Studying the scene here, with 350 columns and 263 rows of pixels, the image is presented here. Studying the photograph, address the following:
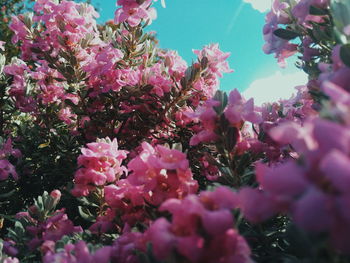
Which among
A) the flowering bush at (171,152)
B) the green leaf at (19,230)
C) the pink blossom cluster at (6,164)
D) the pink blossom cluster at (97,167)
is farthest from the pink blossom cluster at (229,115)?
the pink blossom cluster at (6,164)

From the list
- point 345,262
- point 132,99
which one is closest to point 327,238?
point 345,262

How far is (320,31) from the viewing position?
163cm

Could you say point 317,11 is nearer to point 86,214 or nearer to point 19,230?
point 86,214

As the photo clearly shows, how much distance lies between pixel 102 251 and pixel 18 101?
2877 millimetres

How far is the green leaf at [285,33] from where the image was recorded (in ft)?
6.20

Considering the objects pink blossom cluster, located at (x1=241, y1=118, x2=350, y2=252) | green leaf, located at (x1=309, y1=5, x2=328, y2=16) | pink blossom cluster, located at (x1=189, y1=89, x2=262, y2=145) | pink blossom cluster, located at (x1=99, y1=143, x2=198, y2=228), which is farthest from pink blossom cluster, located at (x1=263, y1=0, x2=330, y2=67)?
pink blossom cluster, located at (x1=241, y1=118, x2=350, y2=252)

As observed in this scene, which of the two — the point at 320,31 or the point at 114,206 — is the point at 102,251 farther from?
the point at 320,31

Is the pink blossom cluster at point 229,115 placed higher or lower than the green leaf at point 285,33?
lower

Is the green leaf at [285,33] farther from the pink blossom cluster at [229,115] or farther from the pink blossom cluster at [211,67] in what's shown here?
the pink blossom cluster at [211,67]

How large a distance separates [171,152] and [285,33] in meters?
1.03

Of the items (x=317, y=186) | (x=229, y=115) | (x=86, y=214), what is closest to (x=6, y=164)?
(x=86, y=214)

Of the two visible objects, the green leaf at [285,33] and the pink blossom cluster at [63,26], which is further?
the pink blossom cluster at [63,26]

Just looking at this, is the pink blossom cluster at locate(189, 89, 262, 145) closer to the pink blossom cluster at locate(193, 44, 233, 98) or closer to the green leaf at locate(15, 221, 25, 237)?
the green leaf at locate(15, 221, 25, 237)

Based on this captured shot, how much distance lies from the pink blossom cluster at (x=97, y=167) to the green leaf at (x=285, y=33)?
109 cm
